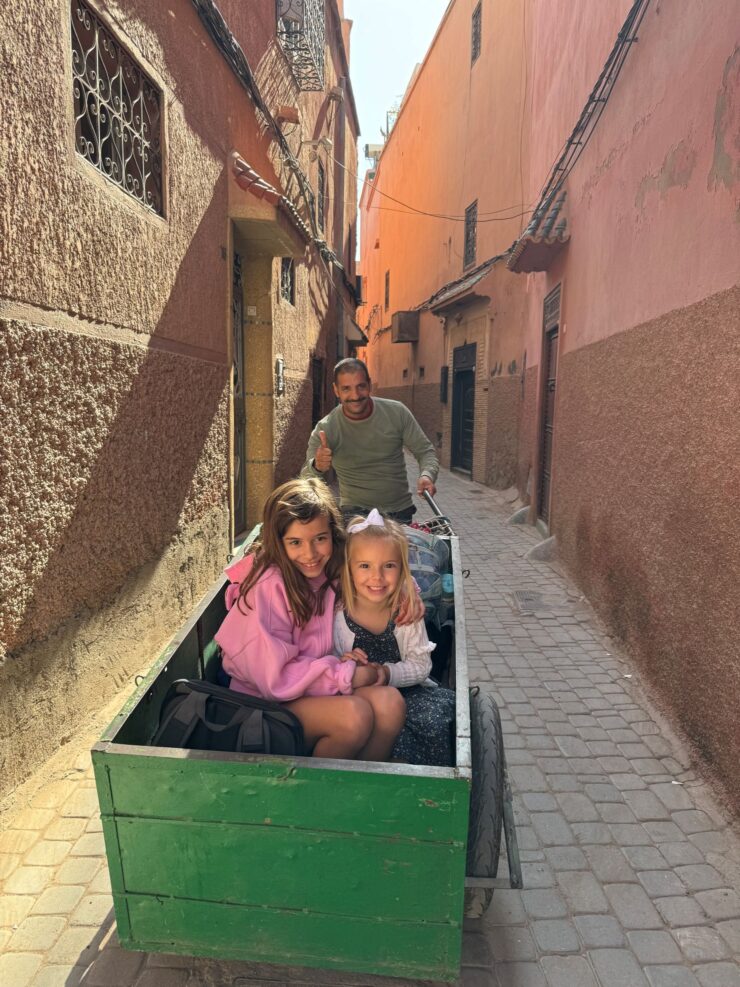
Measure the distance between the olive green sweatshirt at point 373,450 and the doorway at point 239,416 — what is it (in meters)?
3.40

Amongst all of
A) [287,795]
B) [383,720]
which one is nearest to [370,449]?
[383,720]

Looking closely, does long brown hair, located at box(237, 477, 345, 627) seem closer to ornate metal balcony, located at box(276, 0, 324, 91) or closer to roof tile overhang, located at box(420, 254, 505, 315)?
ornate metal balcony, located at box(276, 0, 324, 91)

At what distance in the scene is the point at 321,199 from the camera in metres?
12.0

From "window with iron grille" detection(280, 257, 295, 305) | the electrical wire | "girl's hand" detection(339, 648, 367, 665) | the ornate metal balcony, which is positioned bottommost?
"girl's hand" detection(339, 648, 367, 665)

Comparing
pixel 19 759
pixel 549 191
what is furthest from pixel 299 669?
pixel 549 191

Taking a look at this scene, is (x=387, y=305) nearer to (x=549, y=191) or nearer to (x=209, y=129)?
(x=549, y=191)

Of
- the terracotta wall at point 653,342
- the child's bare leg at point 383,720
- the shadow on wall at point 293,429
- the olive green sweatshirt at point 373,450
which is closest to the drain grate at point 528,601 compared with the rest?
the terracotta wall at point 653,342

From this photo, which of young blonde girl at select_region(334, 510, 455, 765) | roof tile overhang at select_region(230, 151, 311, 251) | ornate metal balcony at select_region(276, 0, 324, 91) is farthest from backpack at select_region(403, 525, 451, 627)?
ornate metal balcony at select_region(276, 0, 324, 91)

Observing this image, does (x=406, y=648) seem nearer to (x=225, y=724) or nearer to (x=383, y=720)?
(x=383, y=720)

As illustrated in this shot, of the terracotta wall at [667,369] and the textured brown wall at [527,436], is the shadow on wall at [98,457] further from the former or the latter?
the textured brown wall at [527,436]

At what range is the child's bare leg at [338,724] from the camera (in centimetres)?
200

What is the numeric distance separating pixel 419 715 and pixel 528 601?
4.03 meters

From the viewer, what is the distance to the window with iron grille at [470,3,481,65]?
14.9m

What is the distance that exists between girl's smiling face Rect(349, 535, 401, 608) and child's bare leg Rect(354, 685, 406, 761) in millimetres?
348
